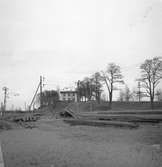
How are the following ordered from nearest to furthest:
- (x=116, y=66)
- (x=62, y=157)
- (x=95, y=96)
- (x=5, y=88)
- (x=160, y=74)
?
(x=62, y=157) < (x=160, y=74) < (x=116, y=66) < (x=5, y=88) < (x=95, y=96)

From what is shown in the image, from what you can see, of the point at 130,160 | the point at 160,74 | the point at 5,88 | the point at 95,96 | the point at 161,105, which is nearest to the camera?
the point at 130,160

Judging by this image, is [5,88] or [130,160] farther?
[5,88]

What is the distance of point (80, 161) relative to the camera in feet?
19.9

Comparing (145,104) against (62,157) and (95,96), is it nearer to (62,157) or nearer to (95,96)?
(95,96)

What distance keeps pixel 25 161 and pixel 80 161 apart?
6.62 ft

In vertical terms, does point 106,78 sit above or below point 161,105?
above

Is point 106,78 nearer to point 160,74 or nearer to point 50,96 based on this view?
point 160,74

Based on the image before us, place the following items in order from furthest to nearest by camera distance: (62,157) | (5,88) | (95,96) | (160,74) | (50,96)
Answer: (50,96)
(95,96)
(5,88)
(160,74)
(62,157)

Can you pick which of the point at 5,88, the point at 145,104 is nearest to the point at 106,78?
the point at 145,104

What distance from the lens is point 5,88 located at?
183 ft

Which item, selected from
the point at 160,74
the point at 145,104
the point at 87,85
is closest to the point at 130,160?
the point at 160,74

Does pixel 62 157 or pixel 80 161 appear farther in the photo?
pixel 62 157

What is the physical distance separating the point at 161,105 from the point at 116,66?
1471 cm

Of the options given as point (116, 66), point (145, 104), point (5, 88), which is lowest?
point (145, 104)
